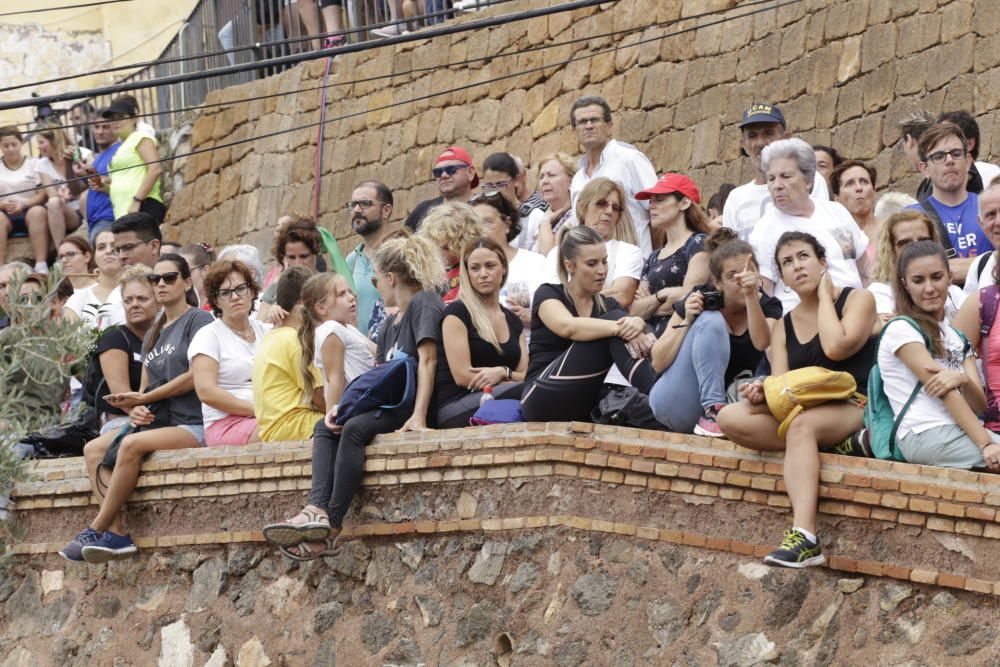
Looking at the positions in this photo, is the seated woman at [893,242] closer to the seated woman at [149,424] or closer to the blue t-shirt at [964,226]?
the blue t-shirt at [964,226]

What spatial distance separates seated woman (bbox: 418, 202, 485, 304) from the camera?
10.8m

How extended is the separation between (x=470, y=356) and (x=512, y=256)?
1403 millimetres

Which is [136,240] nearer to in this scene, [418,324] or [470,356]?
[418,324]

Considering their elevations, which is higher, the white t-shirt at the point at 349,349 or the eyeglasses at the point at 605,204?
the eyeglasses at the point at 605,204

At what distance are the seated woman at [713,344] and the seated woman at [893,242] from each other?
503 mm

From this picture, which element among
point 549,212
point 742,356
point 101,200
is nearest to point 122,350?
point 549,212

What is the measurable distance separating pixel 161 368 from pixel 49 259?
25.2 ft

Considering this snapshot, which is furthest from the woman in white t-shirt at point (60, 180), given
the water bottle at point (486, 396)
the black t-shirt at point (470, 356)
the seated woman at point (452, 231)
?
the water bottle at point (486, 396)

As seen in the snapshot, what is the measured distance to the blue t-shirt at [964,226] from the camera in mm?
10398

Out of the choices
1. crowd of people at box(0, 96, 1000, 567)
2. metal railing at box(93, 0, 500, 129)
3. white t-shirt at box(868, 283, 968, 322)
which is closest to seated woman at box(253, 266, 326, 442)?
crowd of people at box(0, 96, 1000, 567)

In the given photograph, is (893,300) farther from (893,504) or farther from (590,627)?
(590,627)

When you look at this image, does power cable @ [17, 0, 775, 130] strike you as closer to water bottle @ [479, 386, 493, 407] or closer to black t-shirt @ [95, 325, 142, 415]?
black t-shirt @ [95, 325, 142, 415]

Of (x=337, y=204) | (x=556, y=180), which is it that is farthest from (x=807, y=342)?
(x=337, y=204)

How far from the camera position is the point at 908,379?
8.45 metres
